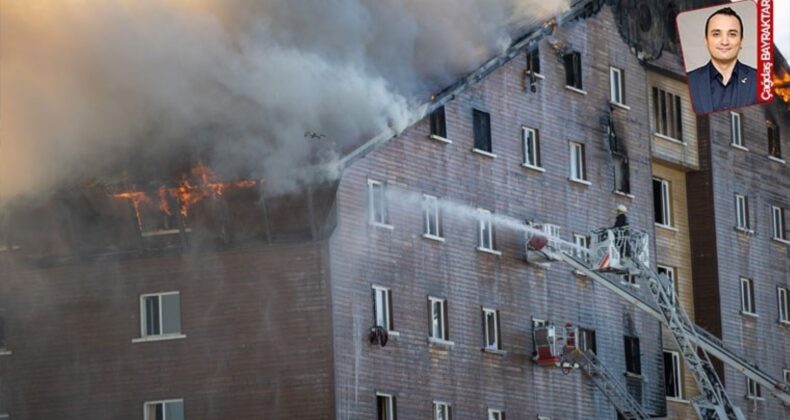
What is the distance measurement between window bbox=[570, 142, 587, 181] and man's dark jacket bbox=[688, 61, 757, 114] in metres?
7.39

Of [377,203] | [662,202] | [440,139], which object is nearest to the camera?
[377,203]

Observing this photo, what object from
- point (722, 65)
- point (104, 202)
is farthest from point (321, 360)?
point (722, 65)

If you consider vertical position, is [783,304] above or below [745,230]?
below

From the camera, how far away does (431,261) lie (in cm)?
5591

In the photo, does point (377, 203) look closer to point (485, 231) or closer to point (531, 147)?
point (485, 231)

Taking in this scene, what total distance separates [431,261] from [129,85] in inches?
372

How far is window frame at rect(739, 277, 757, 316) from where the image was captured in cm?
7112

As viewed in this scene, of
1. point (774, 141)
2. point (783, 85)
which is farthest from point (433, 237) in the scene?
point (783, 85)

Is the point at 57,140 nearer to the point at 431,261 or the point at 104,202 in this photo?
the point at 104,202

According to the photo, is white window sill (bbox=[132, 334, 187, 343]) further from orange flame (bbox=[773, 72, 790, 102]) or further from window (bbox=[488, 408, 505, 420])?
orange flame (bbox=[773, 72, 790, 102])

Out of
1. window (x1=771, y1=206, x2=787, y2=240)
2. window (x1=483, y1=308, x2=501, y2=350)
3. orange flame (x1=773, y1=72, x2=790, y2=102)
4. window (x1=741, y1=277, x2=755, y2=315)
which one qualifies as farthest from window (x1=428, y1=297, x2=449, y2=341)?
orange flame (x1=773, y1=72, x2=790, y2=102)

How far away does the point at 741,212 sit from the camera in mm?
71875

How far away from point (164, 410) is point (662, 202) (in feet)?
75.8

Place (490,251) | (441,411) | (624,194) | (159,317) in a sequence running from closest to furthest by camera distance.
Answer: (159,317) → (441,411) → (490,251) → (624,194)
